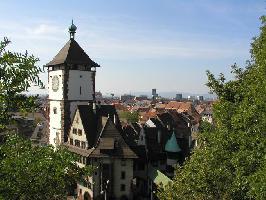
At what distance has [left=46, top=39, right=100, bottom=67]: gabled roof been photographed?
5072cm

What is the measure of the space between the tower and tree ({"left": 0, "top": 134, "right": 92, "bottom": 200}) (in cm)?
3376

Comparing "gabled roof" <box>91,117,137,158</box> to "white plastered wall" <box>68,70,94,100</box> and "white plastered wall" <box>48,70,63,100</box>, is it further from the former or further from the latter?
"white plastered wall" <box>48,70,63,100</box>

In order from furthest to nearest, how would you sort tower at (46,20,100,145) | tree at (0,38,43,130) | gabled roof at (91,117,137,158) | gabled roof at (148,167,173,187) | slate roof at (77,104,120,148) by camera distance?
tower at (46,20,100,145)
slate roof at (77,104,120,148)
gabled roof at (148,167,173,187)
gabled roof at (91,117,137,158)
tree at (0,38,43,130)

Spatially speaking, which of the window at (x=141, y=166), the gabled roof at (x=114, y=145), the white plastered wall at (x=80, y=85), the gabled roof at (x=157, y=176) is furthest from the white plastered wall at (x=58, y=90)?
the gabled roof at (x=157, y=176)

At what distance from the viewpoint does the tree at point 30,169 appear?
14.7 metres

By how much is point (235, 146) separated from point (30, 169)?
12917mm

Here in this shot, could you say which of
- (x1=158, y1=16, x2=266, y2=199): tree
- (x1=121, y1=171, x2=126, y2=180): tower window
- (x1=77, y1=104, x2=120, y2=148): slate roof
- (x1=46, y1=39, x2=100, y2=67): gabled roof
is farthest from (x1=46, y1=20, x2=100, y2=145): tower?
(x1=158, y1=16, x2=266, y2=199): tree

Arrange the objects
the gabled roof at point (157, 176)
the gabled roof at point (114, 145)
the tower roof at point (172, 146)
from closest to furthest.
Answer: the gabled roof at point (114, 145)
the gabled roof at point (157, 176)
the tower roof at point (172, 146)

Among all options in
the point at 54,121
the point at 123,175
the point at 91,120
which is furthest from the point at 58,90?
the point at 123,175

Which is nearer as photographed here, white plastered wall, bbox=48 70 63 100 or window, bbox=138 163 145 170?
white plastered wall, bbox=48 70 63 100

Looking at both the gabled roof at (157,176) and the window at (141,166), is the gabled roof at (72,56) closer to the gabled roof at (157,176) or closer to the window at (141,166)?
the window at (141,166)

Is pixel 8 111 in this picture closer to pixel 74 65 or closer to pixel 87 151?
pixel 87 151

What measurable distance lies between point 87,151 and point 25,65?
33024 millimetres

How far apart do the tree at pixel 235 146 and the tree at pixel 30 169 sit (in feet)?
29.5
